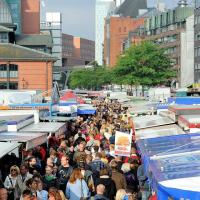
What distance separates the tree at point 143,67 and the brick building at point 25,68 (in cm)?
1006

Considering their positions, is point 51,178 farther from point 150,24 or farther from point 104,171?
point 150,24

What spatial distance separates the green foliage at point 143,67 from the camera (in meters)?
88.4

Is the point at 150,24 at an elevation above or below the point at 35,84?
above

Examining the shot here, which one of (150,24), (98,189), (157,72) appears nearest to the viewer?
(98,189)

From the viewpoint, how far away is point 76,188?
1202 cm

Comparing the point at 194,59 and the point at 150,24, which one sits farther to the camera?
the point at 150,24

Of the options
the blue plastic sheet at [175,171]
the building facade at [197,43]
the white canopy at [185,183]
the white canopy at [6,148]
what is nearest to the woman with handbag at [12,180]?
the white canopy at [6,148]

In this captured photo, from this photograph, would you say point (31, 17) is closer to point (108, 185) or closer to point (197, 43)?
point (197, 43)

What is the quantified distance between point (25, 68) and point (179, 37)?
1659 inches

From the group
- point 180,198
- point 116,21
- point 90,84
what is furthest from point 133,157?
point 116,21

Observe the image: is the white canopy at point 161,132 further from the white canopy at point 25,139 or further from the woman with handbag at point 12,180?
the woman with handbag at point 12,180

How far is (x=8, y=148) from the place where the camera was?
44.6 feet

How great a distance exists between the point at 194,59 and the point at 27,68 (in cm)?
3120

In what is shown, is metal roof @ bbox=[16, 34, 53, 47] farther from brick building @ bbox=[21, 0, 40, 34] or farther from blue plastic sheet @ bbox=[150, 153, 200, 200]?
blue plastic sheet @ bbox=[150, 153, 200, 200]
